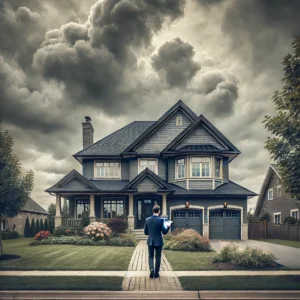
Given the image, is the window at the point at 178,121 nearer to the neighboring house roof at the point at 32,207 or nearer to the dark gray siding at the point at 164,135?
the dark gray siding at the point at 164,135

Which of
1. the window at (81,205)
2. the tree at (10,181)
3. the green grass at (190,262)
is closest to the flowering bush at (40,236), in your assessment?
the tree at (10,181)

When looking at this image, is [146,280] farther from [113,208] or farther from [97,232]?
[113,208]

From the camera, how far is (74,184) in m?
26.7

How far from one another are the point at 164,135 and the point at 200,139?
10.4 feet

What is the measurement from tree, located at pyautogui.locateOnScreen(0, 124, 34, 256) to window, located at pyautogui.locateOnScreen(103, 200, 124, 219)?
12.7 metres

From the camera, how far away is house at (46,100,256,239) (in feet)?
87.4

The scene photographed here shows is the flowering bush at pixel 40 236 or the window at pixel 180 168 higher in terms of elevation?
the window at pixel 180 168

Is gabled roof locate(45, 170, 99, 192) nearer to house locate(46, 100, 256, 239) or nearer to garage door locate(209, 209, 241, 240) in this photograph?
house locate(46, 100, 256, 239)

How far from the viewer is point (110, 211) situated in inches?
1137

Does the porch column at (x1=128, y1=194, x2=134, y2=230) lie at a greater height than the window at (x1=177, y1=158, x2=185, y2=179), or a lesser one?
lesser

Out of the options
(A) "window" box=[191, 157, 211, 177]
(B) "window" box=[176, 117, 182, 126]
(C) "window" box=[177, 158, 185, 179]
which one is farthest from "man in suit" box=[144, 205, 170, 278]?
(B) "window" box=[176, 117, 182, 126]

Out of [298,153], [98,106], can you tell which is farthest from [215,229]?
[298,153]

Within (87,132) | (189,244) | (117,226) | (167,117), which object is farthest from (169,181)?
(189,244)

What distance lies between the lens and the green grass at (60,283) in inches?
340
